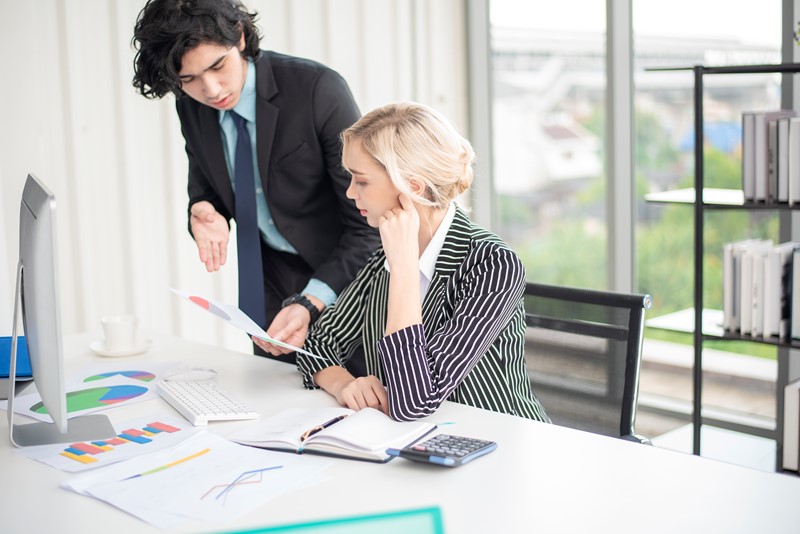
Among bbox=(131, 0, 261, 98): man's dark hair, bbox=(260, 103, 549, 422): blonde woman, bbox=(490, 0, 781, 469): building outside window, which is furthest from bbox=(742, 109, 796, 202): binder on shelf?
bbox=(131, 0, 261, 98): man's dark hair

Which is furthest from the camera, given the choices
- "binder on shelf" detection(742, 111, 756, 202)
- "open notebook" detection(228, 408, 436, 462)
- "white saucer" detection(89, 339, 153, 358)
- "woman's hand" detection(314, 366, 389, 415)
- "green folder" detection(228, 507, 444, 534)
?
"binder on shelf" detection(742, 111, 756, 202)

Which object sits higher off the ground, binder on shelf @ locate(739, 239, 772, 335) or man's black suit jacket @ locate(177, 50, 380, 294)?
man's black suit jacket @ locate(177, 50, 380, 294)

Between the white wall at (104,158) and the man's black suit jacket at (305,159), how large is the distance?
749mm

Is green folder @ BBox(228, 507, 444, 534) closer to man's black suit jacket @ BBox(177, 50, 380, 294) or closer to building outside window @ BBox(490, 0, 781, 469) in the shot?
man's black suit jacket @ BBox(177, 50, 380, 294)

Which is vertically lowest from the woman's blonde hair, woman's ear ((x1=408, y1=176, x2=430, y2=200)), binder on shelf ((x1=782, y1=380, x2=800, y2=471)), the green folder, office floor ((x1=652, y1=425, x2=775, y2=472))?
office floor ((x1=652, y1=425, x2=775, y2=472))

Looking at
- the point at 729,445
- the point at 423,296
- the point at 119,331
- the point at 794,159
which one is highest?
the point at 794,159

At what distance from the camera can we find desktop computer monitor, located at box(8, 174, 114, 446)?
122 centimetres

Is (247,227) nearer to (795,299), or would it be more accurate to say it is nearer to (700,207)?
(700,207)

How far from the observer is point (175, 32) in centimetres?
179

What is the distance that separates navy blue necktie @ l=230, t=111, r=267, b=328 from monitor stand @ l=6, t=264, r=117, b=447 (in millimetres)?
602

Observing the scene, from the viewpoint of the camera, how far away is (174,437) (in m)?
1.47

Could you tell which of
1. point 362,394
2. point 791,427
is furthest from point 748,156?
point 362,394

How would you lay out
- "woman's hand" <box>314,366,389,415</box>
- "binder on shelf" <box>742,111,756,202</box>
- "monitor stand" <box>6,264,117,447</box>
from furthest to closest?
1. "binder on shelf" <box>742,111,756,202</box>
2. "woman's hand" <box>314,366,389,415</box>
3. "monitor stand" <box>6,264,117,447</box>

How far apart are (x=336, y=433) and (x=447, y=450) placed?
7.2 inches
